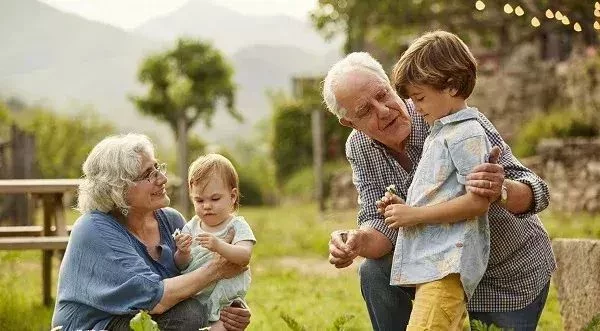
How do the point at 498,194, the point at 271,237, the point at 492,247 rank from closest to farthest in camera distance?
1. the point at 498,194
2. the point at 492,247
3. the point at 271,237

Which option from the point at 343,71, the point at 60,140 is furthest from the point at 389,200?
the point at 60,140

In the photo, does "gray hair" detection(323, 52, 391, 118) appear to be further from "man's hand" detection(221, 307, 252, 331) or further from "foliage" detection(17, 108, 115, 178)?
"foliage" detection(17, 108, 115, 178)

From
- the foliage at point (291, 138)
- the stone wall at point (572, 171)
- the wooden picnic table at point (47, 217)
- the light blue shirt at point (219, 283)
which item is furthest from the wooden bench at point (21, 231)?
the foliage at point (291, 138)

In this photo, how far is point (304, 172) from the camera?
26.1 m

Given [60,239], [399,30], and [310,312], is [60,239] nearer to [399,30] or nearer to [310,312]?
[310,312]

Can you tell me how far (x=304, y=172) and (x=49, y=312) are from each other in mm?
19398

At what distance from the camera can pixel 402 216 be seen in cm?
352

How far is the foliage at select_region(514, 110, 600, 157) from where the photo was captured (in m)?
16.8

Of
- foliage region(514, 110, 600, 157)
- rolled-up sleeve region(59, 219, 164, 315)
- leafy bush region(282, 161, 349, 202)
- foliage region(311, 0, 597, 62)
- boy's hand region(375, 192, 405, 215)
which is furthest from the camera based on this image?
leafy bush region(282, 161, 349, 202)

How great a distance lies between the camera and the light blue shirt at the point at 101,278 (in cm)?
384

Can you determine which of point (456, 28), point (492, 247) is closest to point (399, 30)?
point (456, 28)

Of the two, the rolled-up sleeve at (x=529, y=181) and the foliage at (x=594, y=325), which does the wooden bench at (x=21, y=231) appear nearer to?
the rolled-up sleeve at (x=529, y=181)

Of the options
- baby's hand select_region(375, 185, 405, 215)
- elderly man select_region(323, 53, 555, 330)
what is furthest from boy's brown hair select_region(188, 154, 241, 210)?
baby's hand select_region(375, 185, 405, 215)

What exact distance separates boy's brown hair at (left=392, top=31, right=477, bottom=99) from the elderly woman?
0.96 meters
